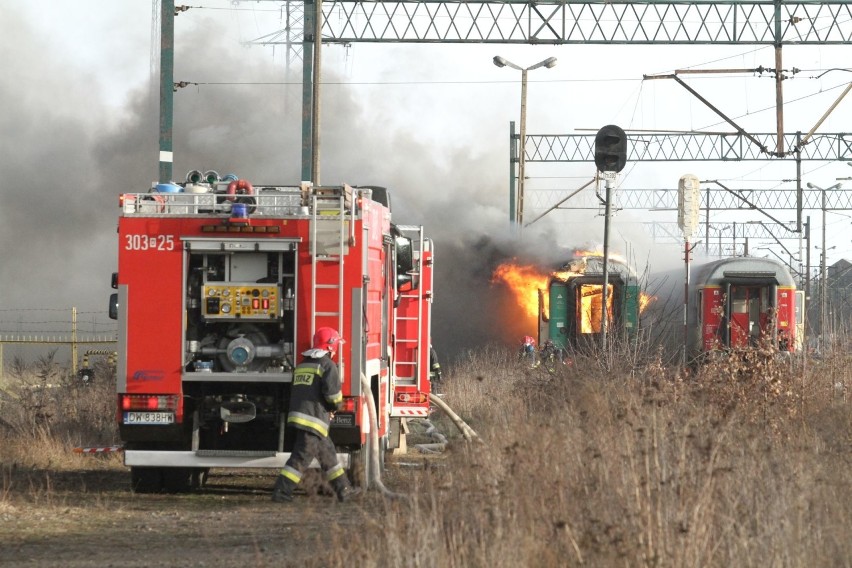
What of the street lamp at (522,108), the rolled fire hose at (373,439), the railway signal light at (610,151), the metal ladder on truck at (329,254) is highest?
the street lamp at (522,108)

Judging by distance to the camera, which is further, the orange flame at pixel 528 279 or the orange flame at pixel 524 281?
the orange flame at pixel 524 281

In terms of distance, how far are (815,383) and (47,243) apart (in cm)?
2789

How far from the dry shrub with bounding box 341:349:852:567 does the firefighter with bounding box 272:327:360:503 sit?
2.13 metres

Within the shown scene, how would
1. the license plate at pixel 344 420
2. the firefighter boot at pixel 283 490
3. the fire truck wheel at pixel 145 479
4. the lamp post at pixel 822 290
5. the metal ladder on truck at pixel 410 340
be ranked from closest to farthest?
the firefighter boot at pixel 283 490 → the license plate at pixel 344 420 → the fire truck wheel at pixel 145 479 → the metal ladder on truck at pixel 410 340 → the lamp post at pixel 822 290

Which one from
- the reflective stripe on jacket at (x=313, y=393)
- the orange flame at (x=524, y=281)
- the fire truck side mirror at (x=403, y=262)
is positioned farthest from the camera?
the orange flame at (x=524, y=281)

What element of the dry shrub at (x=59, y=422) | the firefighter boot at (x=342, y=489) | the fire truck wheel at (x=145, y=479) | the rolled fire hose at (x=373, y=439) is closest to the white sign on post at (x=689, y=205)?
the dry shrub at (x=59, y=422)

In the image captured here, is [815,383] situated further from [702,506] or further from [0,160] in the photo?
[0,160]

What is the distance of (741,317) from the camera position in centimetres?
3259

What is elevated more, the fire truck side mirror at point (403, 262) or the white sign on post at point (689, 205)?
the white sign on post at point (689, 205)

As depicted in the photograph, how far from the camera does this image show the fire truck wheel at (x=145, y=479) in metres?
12.8

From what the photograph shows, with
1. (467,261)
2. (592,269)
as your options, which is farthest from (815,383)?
(467,261)

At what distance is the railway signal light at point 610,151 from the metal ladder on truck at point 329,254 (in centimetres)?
422

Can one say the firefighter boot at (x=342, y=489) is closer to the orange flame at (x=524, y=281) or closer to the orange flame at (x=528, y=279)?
the orange flame at (x=528, y=279)

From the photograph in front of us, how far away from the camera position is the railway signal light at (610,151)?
1523 centimetres
